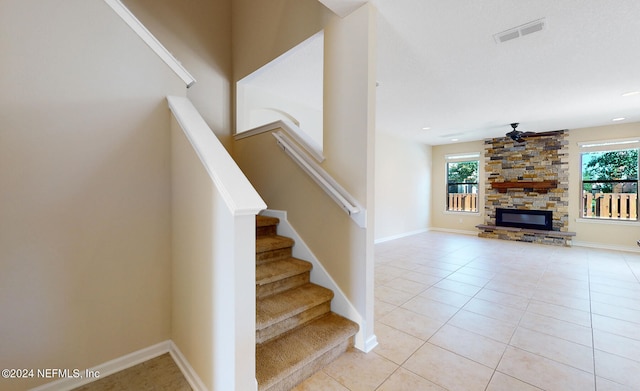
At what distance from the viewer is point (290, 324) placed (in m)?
1.88

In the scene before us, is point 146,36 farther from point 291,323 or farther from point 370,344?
point 370,344

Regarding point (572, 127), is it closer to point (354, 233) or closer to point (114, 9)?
point (354, 233)

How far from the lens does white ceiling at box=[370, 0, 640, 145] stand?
6.89ft

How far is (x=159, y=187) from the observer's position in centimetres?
188

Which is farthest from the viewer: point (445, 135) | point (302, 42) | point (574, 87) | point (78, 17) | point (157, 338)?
point (445, 135)

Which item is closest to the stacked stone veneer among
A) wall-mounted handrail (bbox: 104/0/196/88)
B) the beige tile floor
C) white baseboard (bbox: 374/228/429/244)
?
white baseboard (bbox: 374/228/429/244)

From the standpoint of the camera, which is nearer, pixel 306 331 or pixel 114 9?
pixel 114 9

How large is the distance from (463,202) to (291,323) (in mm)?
7186

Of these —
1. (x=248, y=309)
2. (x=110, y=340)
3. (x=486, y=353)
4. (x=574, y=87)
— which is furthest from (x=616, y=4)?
(x=110, y=340)

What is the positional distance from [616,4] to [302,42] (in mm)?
2473

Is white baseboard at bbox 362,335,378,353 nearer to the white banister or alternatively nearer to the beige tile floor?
the beige tile floor

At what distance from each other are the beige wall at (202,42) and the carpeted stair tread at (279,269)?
208 cm

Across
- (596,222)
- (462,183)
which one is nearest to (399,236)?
(462,183)

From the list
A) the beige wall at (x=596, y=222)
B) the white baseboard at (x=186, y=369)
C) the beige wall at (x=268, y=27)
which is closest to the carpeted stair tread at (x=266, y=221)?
the white baseboard at (x=186, y=369)
